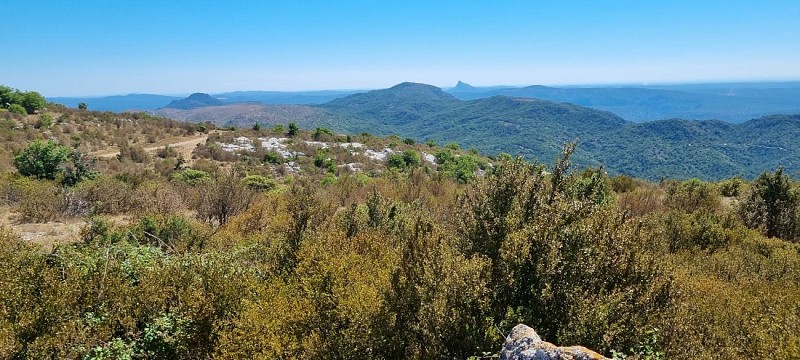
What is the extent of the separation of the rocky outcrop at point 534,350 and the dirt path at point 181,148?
114ft

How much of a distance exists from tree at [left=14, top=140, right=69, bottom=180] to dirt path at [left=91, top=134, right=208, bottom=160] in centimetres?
852

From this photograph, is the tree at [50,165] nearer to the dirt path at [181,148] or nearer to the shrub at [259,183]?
the shrub at [259,183]

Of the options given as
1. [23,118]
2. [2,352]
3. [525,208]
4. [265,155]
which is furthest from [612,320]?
[23,118]

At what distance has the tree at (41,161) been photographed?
21.8 m

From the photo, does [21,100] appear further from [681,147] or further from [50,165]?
[681,147]

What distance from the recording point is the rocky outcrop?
14.7ft

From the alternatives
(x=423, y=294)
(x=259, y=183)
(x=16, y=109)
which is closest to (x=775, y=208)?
(x=423, y=294)

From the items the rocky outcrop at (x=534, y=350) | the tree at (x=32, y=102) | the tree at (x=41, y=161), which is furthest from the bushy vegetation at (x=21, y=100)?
the rocky outcrop at (x=534, y=350)

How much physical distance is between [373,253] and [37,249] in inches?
315

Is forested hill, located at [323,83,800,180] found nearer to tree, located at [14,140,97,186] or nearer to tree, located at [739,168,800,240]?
tree, located at [739,168,800,240]

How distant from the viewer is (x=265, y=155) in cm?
3759

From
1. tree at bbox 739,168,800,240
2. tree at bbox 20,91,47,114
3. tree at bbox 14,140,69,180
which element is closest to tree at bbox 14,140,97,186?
tree at bbox 14,140,69,180

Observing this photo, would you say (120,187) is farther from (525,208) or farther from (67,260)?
(525,208)

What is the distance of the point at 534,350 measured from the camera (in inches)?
181
